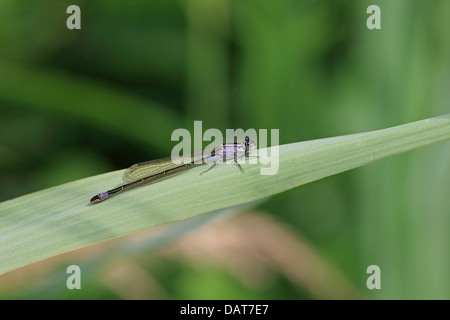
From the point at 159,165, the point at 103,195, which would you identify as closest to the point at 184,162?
the point at 159,165

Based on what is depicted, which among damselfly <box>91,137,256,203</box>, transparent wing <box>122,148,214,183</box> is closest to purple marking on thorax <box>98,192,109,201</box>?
damselfly <box>91,137,256,203</box>

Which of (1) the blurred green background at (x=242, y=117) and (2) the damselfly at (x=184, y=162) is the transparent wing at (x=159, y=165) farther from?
(1) the blurred green background at (x=242, y=117)

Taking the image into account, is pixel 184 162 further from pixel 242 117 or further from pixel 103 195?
pixel 242 117

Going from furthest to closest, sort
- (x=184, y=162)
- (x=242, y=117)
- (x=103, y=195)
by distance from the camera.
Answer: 1. (x=242, y=117)
2. (x=184, y=162)
3. (x=103, y=195)

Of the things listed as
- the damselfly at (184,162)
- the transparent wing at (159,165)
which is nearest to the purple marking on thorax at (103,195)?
the damselfly at (184,162)

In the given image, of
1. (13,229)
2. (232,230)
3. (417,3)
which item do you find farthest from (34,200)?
(417,3)
